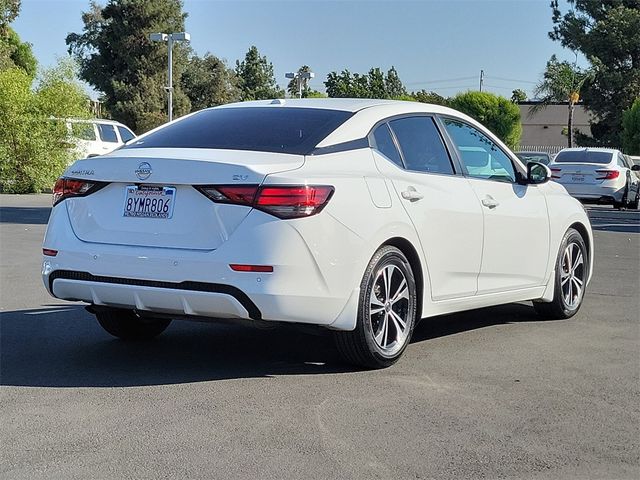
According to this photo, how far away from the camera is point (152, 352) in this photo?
634cm

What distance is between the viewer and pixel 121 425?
15.2 feet

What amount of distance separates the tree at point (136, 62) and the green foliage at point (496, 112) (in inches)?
763

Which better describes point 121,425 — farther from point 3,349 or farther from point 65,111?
point 65,111

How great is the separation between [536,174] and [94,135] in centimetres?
2166

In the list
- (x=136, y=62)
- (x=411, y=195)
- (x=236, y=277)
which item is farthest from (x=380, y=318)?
(x=136, y=62)

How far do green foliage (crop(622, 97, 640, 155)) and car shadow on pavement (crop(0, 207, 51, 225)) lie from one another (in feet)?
125

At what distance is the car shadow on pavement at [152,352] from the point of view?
562 cm

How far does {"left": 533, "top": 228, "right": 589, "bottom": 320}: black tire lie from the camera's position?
7844 mm

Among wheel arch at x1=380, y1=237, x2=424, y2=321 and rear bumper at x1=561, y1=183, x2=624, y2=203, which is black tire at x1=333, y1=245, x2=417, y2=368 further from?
rear bumper at x1=561, y1=183, x2=624, y2=203

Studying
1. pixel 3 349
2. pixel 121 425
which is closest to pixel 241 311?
pixel 121 425

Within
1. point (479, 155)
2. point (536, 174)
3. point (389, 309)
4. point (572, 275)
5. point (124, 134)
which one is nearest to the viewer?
point (389, 309)

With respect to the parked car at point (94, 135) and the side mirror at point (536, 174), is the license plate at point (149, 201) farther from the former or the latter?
the parked car at point (94, 135)

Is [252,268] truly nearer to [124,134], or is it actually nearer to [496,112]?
[124,134]

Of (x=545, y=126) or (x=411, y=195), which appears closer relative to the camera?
(x=411, y=195)
